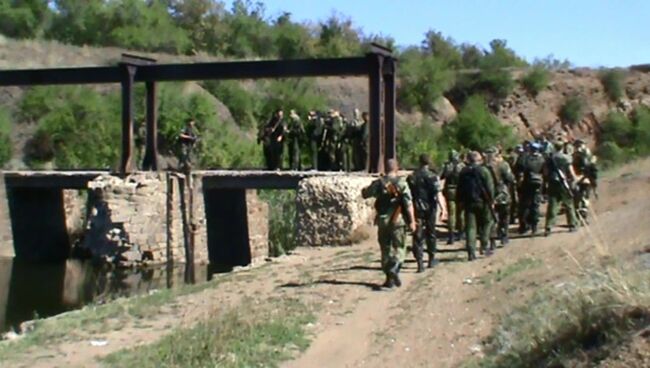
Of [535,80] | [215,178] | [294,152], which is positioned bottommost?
[215,178]

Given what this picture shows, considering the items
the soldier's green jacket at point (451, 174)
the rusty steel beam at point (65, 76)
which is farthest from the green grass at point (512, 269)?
the rusty steel beam at point (65, 76)

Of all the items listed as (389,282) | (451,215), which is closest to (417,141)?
(451,215)

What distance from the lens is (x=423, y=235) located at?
16953 mm

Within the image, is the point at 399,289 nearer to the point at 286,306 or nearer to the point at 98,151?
the point at 286,306

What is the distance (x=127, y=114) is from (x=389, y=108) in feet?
22.6

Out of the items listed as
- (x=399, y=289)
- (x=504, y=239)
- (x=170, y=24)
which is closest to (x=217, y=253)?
(x=504, y=239)

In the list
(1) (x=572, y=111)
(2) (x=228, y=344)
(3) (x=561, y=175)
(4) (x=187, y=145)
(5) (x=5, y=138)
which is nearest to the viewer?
(2) (x=228, y=344)

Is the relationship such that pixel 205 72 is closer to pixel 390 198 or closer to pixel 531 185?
pixel 531 185

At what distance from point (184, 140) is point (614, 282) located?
67.0ft

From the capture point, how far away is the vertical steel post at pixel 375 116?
25141 mm

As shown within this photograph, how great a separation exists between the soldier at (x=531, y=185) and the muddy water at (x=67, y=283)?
278 inches

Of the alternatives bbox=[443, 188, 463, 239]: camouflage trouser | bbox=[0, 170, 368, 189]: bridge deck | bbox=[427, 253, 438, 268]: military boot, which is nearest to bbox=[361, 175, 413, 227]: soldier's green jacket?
bbox=[427, 253, 438, 268]: military boot

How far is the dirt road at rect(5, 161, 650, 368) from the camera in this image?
11.6 m

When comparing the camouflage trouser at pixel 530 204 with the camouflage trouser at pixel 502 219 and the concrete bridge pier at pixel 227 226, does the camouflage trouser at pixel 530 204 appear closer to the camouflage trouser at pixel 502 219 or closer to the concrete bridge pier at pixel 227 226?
the camouflage trouser at pixel 502 219
